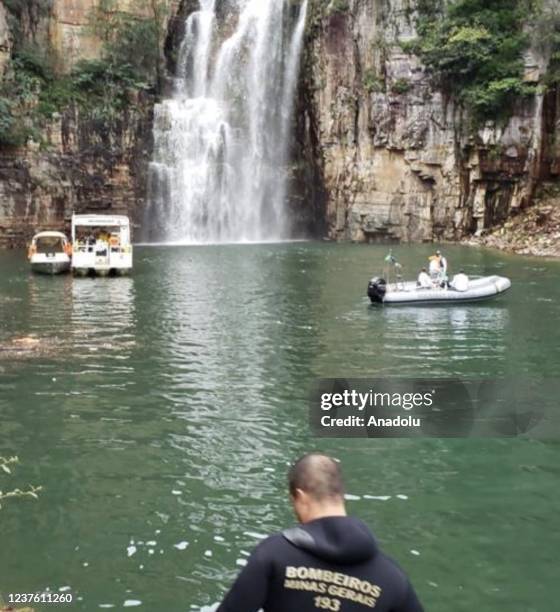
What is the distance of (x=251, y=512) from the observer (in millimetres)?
9352

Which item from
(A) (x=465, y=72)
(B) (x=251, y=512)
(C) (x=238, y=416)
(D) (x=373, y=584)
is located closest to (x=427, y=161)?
(A) (x=465, y=72)

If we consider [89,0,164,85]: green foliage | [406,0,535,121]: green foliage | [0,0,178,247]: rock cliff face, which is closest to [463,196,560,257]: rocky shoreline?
[406,0,535,121]: green foliage

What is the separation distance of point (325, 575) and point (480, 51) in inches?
2021

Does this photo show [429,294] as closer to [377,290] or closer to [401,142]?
[377,290]

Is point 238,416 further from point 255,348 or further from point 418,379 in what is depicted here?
point 255,348

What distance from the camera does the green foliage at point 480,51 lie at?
164 feet

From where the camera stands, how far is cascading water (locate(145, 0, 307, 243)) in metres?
55.8

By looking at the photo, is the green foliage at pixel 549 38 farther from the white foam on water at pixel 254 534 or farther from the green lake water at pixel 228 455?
the white foam on water at pixel 254 534

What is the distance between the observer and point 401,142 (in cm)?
5331

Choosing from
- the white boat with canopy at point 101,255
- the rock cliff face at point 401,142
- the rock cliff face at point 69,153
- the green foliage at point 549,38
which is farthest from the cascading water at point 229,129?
the white boat with canopy at point 101,255

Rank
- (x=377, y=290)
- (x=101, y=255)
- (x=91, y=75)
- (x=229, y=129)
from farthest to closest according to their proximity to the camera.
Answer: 1. (x=229, y=129)
2. (x=91, y=75)
3. (x=101, y=255)
4. (x=377, y=290)

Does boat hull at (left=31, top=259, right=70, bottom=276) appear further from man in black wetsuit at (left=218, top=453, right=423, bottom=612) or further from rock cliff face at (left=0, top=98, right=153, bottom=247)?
man in black wetsuit at (left=218, top=453, right=423, bottom=612)

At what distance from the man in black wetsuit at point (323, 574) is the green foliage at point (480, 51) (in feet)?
162

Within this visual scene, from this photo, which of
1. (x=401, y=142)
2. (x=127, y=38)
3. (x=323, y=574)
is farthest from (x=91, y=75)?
(x=323, y=574)
